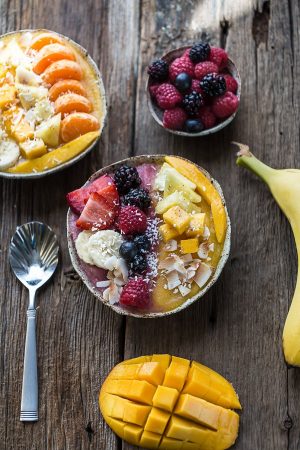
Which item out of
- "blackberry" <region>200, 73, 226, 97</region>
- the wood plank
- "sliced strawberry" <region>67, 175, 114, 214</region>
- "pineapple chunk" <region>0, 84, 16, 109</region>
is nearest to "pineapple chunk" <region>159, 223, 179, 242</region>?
"sliced strawberry" <region>67, 175, 114, 214</region>

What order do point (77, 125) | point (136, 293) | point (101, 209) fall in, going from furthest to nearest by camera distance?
point (77, 125) < point (101, 209) < point (136, 293)

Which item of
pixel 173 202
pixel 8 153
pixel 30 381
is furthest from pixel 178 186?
pixel 30 381

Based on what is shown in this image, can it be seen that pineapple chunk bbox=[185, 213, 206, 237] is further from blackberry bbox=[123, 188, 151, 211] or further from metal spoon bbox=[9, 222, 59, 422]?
metal spoon bbox=[9, 222, 59, 422]

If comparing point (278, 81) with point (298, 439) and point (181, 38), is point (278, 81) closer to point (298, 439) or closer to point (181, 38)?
point (181, 38)

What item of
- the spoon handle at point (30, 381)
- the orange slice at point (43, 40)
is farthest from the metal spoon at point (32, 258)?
the orange slice at point (43, 40)

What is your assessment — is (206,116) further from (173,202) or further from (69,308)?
(69,308)

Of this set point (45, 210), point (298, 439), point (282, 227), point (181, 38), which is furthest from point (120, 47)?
point (298, 439)

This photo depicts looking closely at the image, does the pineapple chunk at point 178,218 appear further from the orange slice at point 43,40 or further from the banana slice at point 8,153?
the orange slice at point 43,40
